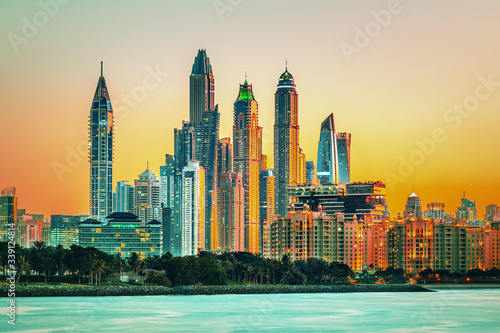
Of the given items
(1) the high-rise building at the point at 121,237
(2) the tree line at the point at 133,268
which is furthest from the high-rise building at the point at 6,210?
(2) the tree line at the point at 133,268

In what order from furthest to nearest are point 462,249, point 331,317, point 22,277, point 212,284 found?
point 462,249
point 212,284
point 22,277
point 331,317

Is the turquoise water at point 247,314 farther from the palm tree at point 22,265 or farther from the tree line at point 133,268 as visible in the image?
the tree line at point 133,268

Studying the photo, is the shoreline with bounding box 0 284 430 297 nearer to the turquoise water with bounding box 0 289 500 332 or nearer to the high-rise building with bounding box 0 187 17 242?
the turquoise water with bounding box 0 289 500 332

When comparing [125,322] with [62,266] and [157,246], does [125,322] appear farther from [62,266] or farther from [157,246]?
[157,246]

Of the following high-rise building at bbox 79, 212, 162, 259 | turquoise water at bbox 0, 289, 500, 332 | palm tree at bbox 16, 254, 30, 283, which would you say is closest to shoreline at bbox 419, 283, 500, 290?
turquoise water at bbox 0, 289, 500, 332

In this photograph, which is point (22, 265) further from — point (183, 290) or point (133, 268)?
point (183, 290)

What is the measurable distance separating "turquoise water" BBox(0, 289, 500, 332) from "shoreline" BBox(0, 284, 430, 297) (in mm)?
925

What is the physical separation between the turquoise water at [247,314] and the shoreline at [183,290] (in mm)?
925

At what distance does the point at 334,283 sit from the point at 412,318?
55.6 m

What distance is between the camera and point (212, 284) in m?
123

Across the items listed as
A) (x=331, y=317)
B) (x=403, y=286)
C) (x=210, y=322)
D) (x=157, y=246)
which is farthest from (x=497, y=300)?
(x=157, y=246)

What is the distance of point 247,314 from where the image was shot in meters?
89.1

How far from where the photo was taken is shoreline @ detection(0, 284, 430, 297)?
107m

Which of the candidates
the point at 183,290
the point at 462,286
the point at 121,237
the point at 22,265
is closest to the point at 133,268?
the point at 183,290
